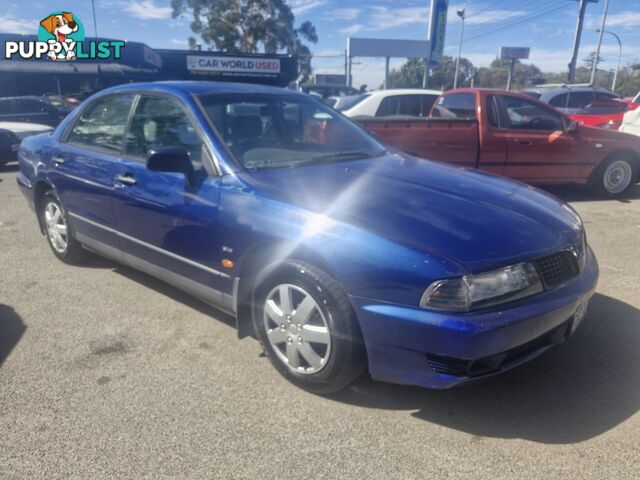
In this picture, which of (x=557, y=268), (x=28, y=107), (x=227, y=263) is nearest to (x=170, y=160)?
(x=227, y=263)

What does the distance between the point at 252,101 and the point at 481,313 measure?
7.18ft

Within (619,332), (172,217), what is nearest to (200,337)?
(172,217)

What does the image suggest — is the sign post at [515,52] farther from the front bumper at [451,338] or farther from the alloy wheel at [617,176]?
the front bumper at [451,338]

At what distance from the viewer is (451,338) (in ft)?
6.94

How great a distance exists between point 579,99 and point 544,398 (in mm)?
12414

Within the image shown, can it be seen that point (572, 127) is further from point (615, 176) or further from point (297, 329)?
point (297, 329)

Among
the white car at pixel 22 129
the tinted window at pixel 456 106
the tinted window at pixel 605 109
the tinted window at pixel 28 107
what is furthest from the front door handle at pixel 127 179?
the tinted window at pixel 28 107

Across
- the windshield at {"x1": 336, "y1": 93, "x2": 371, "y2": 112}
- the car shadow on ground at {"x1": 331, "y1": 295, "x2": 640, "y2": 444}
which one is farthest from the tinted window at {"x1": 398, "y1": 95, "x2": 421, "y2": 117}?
the car shadow on ground at {"x1": 331, "y1": 295, "x2": 640, "y2": 444}

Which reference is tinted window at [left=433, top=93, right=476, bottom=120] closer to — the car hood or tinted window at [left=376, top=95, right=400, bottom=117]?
tinted window at [left=376, top=95, right=400, bottom=117]

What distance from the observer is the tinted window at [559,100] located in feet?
41.4

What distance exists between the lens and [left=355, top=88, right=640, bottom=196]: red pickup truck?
6723 mm

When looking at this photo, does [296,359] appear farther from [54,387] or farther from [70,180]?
[70,180]

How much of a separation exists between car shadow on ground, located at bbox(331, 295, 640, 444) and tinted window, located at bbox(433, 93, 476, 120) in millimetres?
4724

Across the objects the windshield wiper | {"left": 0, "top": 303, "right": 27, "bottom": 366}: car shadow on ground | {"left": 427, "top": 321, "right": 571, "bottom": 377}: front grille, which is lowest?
{"left": 0, "top": 303, "right": 27, "bottom": 366}: car shadow on ground
